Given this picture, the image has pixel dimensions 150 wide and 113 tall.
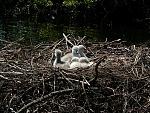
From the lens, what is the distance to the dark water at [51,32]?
21359 millimetres

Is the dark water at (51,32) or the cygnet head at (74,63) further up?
the cygnet head at (74,63)

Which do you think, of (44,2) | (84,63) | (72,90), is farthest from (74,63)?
(44,2)

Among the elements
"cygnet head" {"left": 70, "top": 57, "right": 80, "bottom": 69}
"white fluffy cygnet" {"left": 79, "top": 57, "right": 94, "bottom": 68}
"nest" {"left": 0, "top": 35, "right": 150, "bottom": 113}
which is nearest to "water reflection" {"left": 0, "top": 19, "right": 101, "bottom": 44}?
"cygnet head" {"left": 70, "top": 57, "right": 80, "bottom": 69}

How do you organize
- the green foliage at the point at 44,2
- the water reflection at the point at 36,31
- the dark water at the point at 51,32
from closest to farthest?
the water reflection at the point at 36,31, the dark water at the point at 51,32, the green foliage at the point at 44,2

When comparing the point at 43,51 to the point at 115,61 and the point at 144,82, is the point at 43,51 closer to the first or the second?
the point at 115,61

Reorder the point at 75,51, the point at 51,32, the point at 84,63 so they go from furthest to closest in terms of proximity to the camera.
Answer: the point at 51,32, the point at 75,51, the point at 84,63

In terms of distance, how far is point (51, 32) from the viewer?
76.5ft

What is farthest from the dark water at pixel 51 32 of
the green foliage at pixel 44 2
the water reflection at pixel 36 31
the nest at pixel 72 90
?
the nest at pixel 72 90

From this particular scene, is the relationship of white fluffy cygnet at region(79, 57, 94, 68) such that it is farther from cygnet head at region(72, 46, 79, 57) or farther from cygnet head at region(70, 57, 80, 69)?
cygnet head at region(72, 46, 79, 57)

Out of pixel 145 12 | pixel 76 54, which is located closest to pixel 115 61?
pixel 76 54

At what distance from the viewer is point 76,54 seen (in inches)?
426

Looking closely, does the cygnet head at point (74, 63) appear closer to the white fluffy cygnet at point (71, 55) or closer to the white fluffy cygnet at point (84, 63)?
the white fluffy cygnet at point (84, 63)

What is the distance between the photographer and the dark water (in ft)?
70.1

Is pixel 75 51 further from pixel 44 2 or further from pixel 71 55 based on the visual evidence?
pixel 44 2
